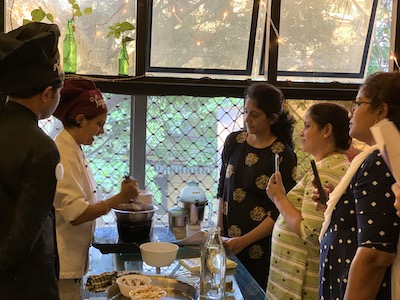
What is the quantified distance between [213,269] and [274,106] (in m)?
1.12

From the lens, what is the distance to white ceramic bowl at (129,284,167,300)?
148cm

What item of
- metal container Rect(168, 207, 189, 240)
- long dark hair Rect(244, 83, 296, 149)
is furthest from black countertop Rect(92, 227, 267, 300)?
long dark hair Rect(244, 83, 296, 149)

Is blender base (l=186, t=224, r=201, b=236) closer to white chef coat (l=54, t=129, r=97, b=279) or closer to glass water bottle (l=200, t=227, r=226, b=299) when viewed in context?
white chef coat (l=54, t=129, r=97, b=279)

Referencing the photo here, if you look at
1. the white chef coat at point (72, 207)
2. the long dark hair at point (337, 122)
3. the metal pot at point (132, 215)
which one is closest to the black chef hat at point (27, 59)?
the white chef coat at point (72, 207)

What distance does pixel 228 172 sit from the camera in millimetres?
2623

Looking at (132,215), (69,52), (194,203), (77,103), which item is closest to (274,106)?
(194,203)

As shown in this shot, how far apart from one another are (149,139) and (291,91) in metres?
0.96

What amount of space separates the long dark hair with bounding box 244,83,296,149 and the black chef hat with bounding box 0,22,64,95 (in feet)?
4.25

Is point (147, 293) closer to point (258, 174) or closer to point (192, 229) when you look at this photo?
point (192, 229)

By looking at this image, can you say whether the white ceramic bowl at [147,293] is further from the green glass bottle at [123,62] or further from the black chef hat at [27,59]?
the green glass bottle at [123,62]

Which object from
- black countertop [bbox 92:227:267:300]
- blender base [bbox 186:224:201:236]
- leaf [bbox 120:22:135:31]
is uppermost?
leaf [bbox 120:22:135:31]

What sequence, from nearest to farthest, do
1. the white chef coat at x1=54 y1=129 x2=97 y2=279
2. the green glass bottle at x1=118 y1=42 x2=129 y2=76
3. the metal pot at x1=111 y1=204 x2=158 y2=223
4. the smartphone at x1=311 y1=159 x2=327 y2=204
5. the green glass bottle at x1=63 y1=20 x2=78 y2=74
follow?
the white chef coat at x1=54 y1=129 x2=97 y2=279
the smartphone at x1=311 y1=159 x2=327 y2=204
the metal pot at x1=111 y1=204 x2=158 y2=223
the green glass bottle at x1=63 y1=20 x2=78 y2=74
the green glass bottle at x1=118 y1=42 x2=129 y2=76

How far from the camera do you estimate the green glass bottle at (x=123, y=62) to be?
287 centimetres

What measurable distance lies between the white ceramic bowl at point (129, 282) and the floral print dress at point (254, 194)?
95cm
